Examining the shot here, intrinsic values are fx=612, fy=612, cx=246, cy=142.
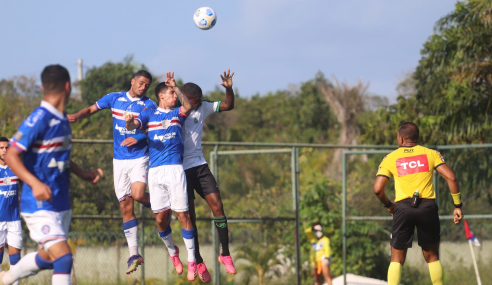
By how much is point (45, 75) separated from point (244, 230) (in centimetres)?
838

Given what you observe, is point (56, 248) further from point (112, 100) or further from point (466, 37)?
point (466, 37)

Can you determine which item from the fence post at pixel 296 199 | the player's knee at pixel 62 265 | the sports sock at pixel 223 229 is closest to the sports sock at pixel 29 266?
the player's knee at pixel 62 265

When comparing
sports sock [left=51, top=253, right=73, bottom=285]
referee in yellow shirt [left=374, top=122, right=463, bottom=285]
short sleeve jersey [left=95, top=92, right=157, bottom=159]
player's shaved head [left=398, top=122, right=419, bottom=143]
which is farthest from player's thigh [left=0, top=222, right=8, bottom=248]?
player's shaved head [left=398, top=122, right=419, bottom=143]

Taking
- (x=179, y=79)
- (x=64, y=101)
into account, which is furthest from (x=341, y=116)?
(x=64, y=101)

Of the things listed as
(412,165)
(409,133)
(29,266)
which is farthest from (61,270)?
(409,133)

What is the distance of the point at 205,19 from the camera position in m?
8.52

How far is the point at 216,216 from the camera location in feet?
27.2

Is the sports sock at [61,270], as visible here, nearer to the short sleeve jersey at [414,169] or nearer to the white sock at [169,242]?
the white sock at [169,242]

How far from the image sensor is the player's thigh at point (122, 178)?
803cm

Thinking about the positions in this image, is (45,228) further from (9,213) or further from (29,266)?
(9,213)

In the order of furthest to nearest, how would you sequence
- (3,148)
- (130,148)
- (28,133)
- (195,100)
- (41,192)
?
(3,148), (195,100), (130,148), (28,133), (41,192)

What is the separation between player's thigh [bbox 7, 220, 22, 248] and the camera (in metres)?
9.02

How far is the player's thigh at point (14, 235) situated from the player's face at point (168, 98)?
304 cm

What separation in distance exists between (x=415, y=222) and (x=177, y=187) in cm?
301
